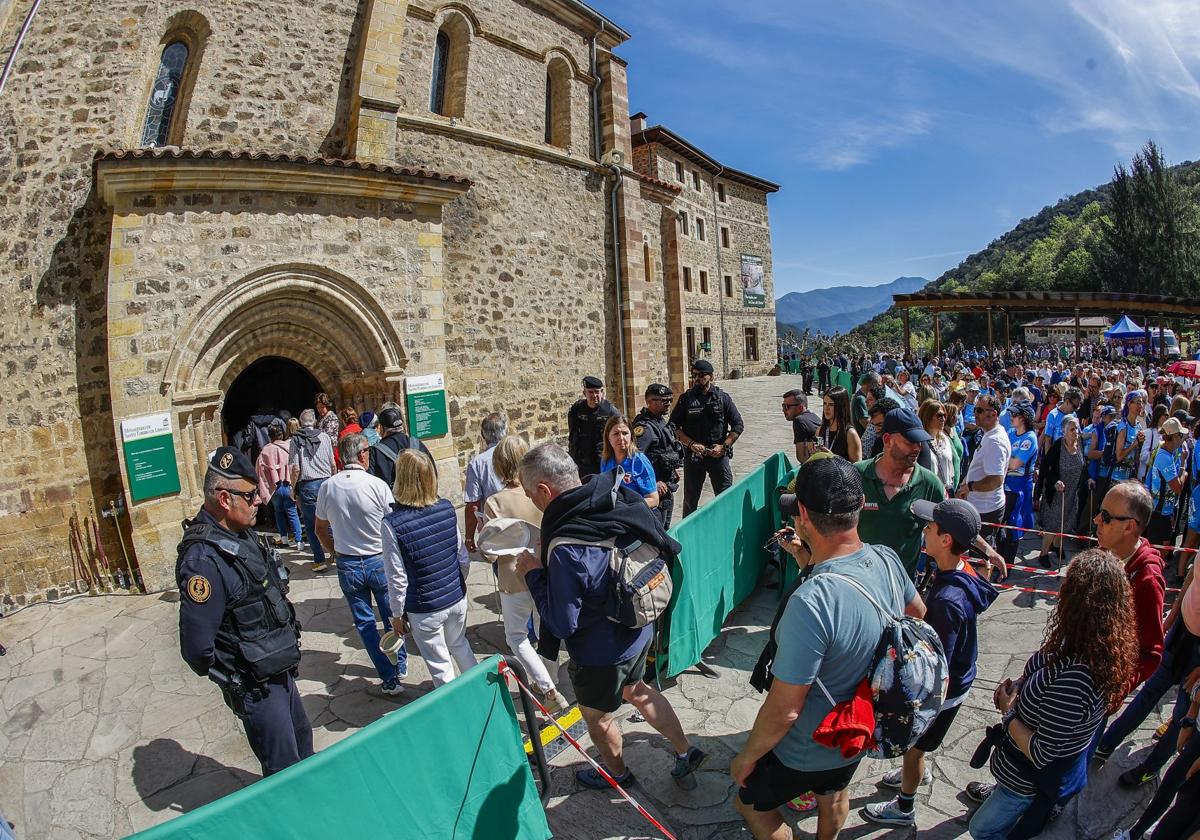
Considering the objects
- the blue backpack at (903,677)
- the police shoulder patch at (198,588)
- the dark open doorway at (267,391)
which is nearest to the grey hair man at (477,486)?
the police shoulder patch at (198,588)

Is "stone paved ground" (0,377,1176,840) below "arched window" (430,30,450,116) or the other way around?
below

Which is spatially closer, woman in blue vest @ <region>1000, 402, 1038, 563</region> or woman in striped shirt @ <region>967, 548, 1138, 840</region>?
woman in striped shirt @ <region>967, 548, 1138, 840</region>

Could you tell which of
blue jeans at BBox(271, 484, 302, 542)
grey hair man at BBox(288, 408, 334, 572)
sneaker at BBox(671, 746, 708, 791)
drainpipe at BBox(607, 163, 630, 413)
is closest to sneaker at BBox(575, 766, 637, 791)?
sneaker at BBox(671, 746, 708, 791)

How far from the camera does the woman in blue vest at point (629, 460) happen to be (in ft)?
15.9

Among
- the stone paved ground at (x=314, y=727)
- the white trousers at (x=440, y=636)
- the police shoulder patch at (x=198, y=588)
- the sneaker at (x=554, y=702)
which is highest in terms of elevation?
the police shoulder patch at (x=198, y=588)

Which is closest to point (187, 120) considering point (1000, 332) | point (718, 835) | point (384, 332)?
point (384, 332)

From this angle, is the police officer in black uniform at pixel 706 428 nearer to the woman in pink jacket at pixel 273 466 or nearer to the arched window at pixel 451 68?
the woman in pink jacket at pixel 273 466

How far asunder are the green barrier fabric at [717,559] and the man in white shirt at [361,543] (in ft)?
6.55

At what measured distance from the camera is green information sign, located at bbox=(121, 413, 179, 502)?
703cm

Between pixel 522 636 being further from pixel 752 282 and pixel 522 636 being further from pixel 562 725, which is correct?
pixel 752 282

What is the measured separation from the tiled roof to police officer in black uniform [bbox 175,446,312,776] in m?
5.52

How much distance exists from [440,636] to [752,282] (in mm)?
35897

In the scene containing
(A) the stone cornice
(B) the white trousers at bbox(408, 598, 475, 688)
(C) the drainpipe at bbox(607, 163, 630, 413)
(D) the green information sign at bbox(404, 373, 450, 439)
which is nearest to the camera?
(B) the white trousers at bbox(408, 598, 475, 688)

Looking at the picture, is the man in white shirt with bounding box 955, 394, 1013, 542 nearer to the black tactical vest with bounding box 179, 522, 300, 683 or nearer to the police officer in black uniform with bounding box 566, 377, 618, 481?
the police officer in black uniform with bounding box 566, 377, 618, 481
